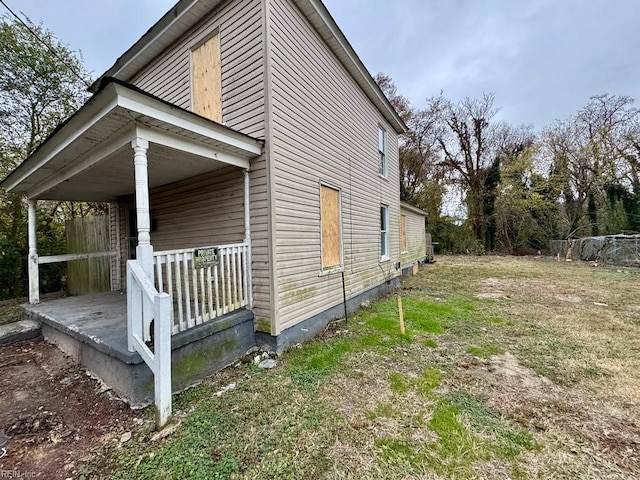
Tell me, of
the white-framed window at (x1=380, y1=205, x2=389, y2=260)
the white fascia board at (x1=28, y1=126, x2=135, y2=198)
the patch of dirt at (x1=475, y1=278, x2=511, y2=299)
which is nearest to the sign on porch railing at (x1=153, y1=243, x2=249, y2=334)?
the white fascia board at (x1=28, y1=126, x2=135, y2=198)

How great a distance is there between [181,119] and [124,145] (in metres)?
0.68

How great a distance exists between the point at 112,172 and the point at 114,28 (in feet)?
27.2

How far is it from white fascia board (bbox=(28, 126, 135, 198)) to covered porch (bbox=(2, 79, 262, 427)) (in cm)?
1

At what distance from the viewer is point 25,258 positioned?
8328 millimetres

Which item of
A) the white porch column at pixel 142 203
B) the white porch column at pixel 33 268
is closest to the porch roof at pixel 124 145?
the white porch column at pixel 142 203

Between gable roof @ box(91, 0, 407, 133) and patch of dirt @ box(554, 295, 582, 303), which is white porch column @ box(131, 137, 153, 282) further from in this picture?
patch of dirt @ box(554, 295, 582, 303)

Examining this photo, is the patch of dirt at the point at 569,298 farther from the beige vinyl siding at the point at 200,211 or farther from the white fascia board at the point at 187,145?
the white fascia board at the point at 187,145

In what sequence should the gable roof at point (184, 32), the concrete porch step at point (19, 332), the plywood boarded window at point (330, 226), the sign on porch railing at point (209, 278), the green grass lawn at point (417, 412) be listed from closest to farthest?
the green grass lawn at point (417, 412) < the sign on porch railing at point (209, 278) < the concrete porch step at point (19, 332) < the gable roof at point (184, 32) < the plywood boarded window at point (330, 226)

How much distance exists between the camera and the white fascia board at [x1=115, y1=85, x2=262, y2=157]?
2.49 m

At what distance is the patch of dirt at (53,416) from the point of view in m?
2.12

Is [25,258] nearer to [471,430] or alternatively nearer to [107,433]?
[107,433]

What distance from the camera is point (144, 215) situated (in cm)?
279

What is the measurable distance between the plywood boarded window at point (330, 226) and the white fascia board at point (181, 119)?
1814mm

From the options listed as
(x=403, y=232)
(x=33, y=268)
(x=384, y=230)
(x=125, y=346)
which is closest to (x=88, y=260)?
(x=33, y=268)
